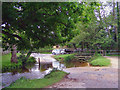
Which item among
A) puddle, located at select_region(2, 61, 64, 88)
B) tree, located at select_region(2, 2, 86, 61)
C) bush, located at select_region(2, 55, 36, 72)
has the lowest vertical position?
puddle, located at select_region(2, 61, 64, 88)

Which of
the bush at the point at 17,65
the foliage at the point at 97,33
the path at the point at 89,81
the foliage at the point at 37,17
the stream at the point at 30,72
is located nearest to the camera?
the foliage at the point at 37,17

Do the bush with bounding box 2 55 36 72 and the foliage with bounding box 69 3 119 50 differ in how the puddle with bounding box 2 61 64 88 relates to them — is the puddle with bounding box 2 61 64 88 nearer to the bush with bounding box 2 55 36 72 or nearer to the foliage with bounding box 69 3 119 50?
the bush with bounding box 2 55 36 72

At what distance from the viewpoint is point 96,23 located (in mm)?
20797

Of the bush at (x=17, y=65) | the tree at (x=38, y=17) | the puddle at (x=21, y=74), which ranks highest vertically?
the tree at (x=38, y=17)

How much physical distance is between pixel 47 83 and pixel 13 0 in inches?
149

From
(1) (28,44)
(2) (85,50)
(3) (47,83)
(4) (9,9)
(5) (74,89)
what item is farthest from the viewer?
(2) (85,50)

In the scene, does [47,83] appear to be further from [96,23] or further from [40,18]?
[96,23]

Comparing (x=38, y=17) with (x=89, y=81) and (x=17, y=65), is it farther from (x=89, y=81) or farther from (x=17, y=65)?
(x=17, y=65)

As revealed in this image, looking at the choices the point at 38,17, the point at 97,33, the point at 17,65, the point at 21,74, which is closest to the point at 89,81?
the point at 38,17

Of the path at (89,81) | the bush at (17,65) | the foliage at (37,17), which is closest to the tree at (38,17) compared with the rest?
the foliage at (37,17)

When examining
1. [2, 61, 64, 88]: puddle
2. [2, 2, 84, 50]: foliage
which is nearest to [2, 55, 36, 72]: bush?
[2, 61, 64, 88]: puddle

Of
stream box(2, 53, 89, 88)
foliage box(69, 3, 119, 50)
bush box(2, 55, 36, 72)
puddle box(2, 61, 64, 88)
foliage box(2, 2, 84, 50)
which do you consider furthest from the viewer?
foliage box(69, 3, 119, 50)

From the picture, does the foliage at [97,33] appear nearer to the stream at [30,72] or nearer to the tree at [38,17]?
the stream at [30,72]

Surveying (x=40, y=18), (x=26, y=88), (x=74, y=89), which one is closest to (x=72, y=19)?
(x=40, y=18)
